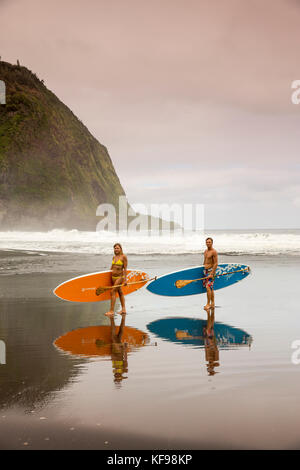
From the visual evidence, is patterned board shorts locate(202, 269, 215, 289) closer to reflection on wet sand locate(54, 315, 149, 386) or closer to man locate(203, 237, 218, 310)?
man locate(203, 237, 218, 310)

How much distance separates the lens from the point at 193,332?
21.1 ft

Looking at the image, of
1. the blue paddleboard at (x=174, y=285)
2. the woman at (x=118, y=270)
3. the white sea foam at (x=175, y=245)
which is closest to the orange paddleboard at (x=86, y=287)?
the woman at (x=118, y=270)

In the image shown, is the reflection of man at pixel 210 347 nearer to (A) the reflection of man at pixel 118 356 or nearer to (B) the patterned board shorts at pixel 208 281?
(A) the reflection of man at pixel 118 356

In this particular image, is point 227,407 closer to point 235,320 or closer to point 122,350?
point 122,350

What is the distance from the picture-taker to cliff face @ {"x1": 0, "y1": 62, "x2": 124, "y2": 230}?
Answer: 70.8 metres

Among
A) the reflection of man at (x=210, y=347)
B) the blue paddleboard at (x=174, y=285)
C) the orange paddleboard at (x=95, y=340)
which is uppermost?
the blue paddleboard at (x=174, y=285)

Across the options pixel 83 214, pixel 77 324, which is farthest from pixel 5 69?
pixel 77 324

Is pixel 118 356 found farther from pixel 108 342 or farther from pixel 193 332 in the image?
pixel 193 332

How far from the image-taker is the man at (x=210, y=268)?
8.49m

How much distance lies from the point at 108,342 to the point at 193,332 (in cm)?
141

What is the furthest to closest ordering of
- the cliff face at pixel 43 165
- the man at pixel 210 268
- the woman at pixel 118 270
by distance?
1. the cliff face at pixel 43 165
2. the man at pixel 210 268
3. the woman at pixel 118 270

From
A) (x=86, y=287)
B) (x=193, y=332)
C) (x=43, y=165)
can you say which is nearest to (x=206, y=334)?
(x=193, y=332)

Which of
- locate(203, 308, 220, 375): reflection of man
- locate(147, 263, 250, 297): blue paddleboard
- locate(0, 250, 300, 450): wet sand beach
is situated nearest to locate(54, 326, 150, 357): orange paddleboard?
locate(0, 250, 300, 450): wet sand beach

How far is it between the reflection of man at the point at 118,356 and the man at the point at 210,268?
239cm
